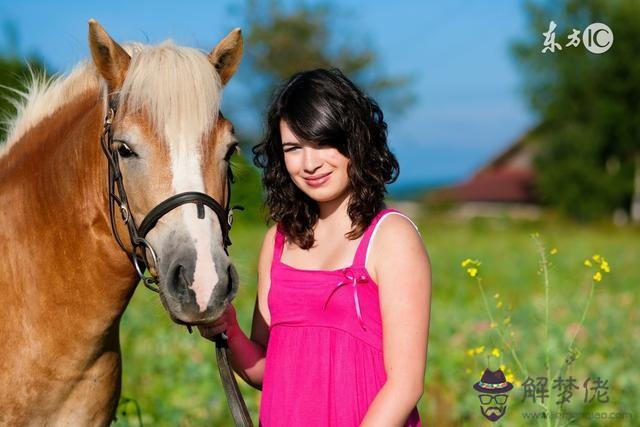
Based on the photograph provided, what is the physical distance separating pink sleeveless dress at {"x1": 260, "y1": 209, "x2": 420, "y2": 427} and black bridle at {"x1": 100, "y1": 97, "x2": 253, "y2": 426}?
0.56 ft

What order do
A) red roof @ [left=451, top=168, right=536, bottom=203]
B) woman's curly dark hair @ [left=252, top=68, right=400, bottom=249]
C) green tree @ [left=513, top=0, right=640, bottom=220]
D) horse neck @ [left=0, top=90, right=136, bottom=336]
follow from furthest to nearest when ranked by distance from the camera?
1. red roof @ [left=451, top=168, right=536, bottom=203]
2. green tree @ [left=513, top=0, right=640, bottom=220]
3. horse neck @ [left=0, top=90, right=136, bottom=336]
4. woman's curly dark hair @ [left=252, top=68, right=400, bottom=249]

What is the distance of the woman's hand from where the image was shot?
8.80 feet

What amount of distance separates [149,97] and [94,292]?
755 millimetres

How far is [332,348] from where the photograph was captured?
2539 mm

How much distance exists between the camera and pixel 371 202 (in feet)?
8.46

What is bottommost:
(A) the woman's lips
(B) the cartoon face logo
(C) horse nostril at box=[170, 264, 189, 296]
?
(B) the cartoon face logo

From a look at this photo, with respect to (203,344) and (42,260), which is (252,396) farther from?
(42,260)

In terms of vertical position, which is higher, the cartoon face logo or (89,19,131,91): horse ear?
(89,19,131,91): horse ear

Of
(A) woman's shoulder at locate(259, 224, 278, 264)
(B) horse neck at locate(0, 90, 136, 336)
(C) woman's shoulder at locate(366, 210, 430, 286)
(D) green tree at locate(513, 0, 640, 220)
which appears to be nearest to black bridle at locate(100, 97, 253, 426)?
(B) horse neck at locate(0, 90, 136, 336)

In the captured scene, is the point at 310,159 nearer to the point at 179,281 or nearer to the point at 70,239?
the point at 179,281

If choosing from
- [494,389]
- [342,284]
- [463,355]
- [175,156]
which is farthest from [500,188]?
[175,156]

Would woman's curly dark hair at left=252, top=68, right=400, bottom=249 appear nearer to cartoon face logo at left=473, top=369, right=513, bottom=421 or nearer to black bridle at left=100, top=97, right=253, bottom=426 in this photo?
black bridle at left=100, top=97, right=253, bottom=426

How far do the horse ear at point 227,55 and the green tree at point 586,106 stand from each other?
36217 mm

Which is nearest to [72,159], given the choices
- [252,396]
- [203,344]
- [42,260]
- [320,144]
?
[42,260]
